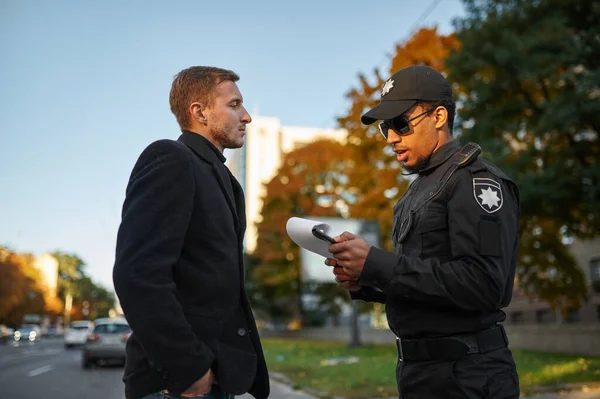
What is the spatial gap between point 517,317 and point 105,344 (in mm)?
18437

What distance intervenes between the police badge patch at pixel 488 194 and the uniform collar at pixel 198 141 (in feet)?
3.39

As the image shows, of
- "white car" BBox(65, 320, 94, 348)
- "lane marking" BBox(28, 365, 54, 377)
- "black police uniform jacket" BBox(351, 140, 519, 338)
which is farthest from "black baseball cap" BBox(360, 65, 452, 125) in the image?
"white car" BBox(65, 320, 94, 348)

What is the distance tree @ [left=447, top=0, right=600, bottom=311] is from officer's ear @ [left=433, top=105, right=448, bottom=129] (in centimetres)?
1136

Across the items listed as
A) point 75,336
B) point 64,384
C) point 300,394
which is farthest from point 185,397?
point 75,336

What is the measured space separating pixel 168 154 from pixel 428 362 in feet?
3.91

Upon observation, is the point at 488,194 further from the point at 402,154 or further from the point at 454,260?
the point at 402,154

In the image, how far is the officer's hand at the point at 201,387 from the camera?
211 centimetres

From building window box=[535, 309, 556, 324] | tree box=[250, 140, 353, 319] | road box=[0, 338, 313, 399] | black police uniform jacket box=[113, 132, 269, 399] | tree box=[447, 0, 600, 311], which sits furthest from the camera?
tree box=[250, 140, 353, 319]

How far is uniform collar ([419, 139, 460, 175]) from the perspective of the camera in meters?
2.46

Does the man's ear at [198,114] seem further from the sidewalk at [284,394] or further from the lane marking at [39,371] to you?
the lane marking at [39,371]

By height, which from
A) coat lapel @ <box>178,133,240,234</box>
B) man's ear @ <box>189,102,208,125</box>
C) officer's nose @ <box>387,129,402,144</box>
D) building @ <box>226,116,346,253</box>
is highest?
building @ <box>226,116,346,253</box>

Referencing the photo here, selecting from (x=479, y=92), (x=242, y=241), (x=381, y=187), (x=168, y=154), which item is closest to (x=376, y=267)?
(x=242, y=241)

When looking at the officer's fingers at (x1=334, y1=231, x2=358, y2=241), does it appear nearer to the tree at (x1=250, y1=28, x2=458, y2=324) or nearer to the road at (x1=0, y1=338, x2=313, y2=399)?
the road at (x1=0, y1=338, x2=313, y2=399)

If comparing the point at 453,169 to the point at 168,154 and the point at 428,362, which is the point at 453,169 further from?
the point at 168,154
